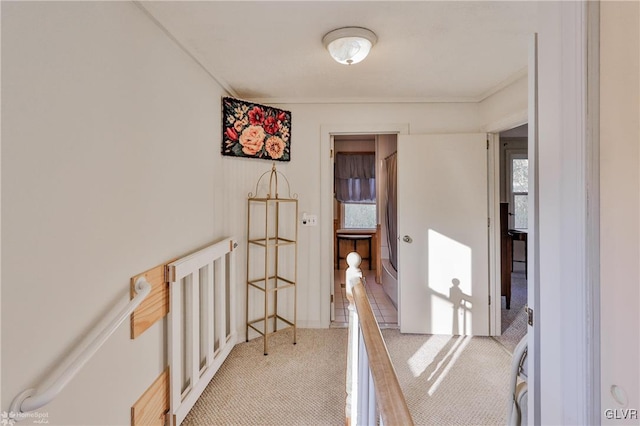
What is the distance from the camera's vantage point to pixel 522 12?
4.79ft

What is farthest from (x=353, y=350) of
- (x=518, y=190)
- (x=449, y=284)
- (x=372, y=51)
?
(x=518, y=190)

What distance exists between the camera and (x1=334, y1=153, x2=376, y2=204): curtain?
5684mm

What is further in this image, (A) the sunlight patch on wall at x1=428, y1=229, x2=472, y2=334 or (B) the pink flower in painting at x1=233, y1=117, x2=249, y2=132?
(A) the sunlight patch on wall at x1=428, y1=229, x2=472, y2=334

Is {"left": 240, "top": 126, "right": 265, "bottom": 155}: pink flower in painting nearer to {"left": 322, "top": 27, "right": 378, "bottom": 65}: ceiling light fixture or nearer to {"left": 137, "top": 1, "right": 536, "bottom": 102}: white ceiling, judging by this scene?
{"left": 137, "top": 1, "right": 536, "bottom": 102}: white ceiling

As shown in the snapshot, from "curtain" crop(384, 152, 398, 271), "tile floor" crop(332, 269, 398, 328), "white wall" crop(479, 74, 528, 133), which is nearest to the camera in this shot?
"white wall" crop(479, 74, 528, 133)

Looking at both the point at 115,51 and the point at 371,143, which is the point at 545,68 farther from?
the point at 371,143

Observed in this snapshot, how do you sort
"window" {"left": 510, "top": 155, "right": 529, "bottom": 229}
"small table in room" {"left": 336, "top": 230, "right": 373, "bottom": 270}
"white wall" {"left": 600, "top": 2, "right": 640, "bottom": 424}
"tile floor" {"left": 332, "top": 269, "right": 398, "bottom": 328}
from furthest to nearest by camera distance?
"small table in room" {"left": 336, "top": 230, "right": 373, "bottom": 270} < "window" {"left": 510, "top": 155, "right": 529, "bottom": 229} < "tile floor" {"left": 332, "top": 269, "right": 398, "bottom": 328} < "white wall" {"left": 600, "top": 2, "right": 640, "bottom": 424}

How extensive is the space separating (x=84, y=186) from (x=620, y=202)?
5.26ft

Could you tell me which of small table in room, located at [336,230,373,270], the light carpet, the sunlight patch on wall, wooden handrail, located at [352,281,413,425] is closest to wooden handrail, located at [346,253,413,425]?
wooden handrail, located at [352,281,413,425]

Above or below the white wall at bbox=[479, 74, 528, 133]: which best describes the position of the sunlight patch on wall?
below

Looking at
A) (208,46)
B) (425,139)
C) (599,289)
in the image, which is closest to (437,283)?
(425,139)

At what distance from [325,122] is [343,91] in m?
0.34

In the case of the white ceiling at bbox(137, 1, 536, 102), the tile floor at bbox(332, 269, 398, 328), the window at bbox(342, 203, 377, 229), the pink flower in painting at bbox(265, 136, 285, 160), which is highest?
the white ceiling at bbox(137, 1, 536, 102)

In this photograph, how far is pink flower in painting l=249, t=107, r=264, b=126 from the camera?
250cm
